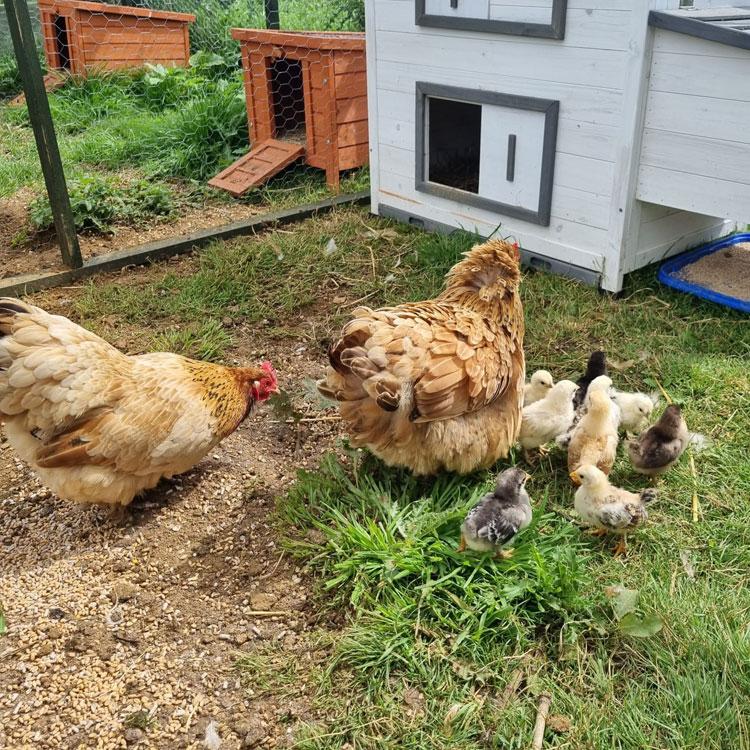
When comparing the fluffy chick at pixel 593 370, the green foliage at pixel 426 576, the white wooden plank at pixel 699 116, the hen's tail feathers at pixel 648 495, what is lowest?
the green foliage at pixel 426 576

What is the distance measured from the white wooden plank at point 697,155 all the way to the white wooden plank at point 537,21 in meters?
0.48

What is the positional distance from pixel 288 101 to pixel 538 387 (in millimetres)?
4305


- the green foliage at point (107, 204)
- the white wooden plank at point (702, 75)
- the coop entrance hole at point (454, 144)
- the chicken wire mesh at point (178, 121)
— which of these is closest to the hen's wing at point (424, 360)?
the white wooden plank at point (702, 75)

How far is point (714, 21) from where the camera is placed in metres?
3.36

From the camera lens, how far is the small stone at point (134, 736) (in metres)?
1.98

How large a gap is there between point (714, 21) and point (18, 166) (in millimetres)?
5281

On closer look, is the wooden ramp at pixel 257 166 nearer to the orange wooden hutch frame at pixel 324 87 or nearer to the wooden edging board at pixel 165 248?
the orange wooden hutch frame at pixel 324 87

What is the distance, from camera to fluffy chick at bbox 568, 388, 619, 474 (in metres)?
2.68

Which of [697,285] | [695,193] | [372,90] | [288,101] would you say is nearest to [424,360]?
[695,193]

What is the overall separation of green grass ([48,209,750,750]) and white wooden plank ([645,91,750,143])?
101 cm

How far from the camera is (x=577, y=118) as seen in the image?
382cm

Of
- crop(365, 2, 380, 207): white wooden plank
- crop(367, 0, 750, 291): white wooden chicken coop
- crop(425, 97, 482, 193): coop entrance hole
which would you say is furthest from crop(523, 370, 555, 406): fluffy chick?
crop(365, 2, 380, 207): white wooden plank

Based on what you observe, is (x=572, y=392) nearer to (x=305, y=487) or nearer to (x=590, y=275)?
(x=305, y=487)

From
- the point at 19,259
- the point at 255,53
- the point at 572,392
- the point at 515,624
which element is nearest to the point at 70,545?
the point at 515,624
